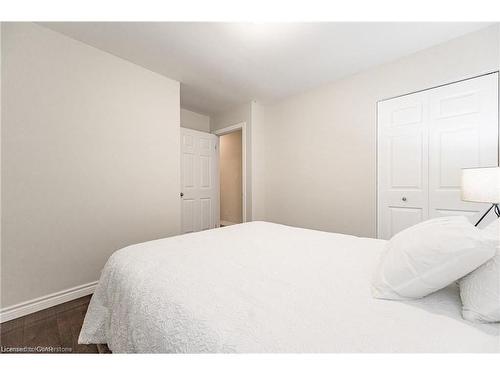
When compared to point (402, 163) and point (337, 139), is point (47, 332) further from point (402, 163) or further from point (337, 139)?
point (402, 163)

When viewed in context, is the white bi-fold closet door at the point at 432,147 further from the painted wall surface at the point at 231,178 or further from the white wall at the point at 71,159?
the painted wall surface at the point at 231,178

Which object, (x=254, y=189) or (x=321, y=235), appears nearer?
(x=321, y=235)

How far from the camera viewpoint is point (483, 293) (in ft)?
2.10

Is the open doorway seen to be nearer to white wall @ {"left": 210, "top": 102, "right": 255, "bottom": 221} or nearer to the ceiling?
white wall @ {"left": 210, "top": 102, "right": 255, "bottom": 221}

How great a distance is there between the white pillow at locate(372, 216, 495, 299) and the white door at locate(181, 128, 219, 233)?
3182 mm

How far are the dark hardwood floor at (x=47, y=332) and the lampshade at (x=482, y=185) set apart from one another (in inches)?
110

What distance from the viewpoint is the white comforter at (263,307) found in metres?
0.58

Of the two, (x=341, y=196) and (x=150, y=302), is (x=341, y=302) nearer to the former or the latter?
(x=150, y=302)

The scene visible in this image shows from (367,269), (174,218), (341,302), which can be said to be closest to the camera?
(341,302)

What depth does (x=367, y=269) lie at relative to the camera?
103 centimetres

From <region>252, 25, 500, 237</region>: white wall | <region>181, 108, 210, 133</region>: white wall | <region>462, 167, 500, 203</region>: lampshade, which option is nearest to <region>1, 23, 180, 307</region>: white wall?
<region>181, 108, 210, 133</region>: white wall

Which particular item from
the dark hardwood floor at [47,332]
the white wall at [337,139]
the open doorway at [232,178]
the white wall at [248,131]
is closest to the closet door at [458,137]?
the white wall at [337,139]
